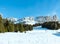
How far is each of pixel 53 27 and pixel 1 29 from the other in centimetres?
4763

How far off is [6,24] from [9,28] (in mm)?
1681

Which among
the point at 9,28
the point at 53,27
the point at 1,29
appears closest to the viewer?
the point at 1,29

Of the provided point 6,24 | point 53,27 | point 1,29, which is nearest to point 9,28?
point 6,24

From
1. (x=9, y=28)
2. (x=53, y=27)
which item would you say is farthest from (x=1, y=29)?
(x=53, y=27)

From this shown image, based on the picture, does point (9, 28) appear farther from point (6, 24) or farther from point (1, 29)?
point (1, 29)

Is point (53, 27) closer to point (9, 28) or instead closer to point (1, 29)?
point (9, 28)

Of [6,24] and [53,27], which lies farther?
[53,27]

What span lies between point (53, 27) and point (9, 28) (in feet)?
129

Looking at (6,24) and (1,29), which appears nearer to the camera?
(1,29)

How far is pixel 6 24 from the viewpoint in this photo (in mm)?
43656

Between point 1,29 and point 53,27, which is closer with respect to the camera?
point 1,29

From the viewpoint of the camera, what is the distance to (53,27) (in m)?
78.7

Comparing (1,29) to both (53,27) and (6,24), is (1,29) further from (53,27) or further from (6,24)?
(53,27)

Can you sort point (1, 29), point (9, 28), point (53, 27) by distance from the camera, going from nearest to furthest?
point (1, 29) → point (9, 28) → point (53, 27)
